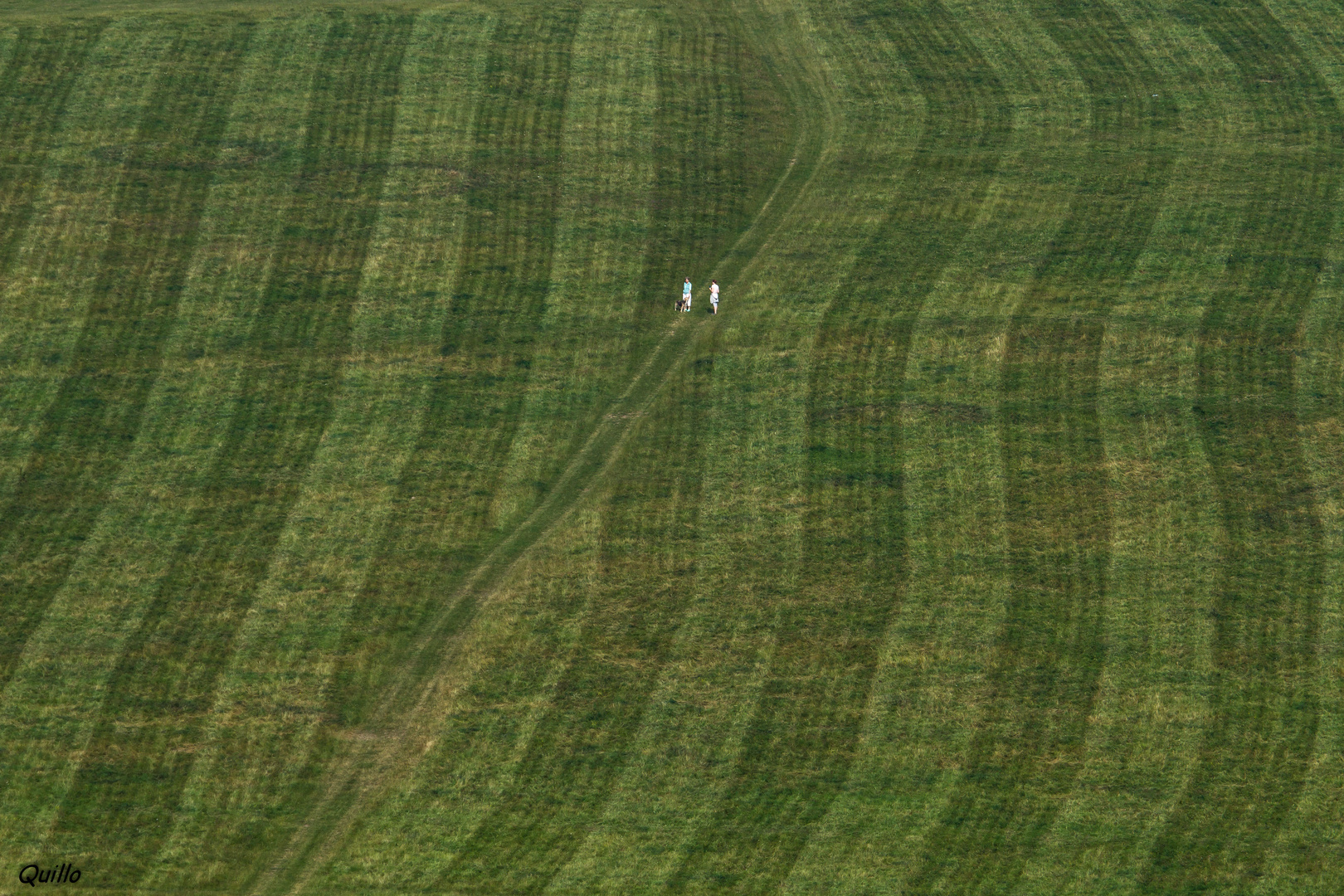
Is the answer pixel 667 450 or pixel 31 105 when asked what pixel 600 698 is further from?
pixel 31 105

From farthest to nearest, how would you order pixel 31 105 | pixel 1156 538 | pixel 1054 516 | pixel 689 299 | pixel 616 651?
pixel 31 105 → pixel 689 299 → pixel 1054 516 → pixel 1156 538 → pixel 616 651

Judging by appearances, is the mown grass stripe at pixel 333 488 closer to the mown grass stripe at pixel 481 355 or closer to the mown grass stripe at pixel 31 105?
the mown grass stripe at pixel 481 355

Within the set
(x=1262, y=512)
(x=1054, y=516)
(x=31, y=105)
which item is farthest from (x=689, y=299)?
(x=31, y=105)

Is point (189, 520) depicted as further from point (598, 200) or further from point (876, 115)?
point (876, 115)

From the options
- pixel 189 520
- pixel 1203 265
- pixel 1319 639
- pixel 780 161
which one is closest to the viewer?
pixel 1319 639

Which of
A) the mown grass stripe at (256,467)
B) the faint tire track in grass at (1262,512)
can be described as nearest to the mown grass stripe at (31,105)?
the mown grass stripe at (256,467)

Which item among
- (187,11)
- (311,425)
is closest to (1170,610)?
(311,425)

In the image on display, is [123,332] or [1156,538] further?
[123,332]

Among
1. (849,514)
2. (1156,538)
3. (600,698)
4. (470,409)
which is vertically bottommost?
(470,409)
